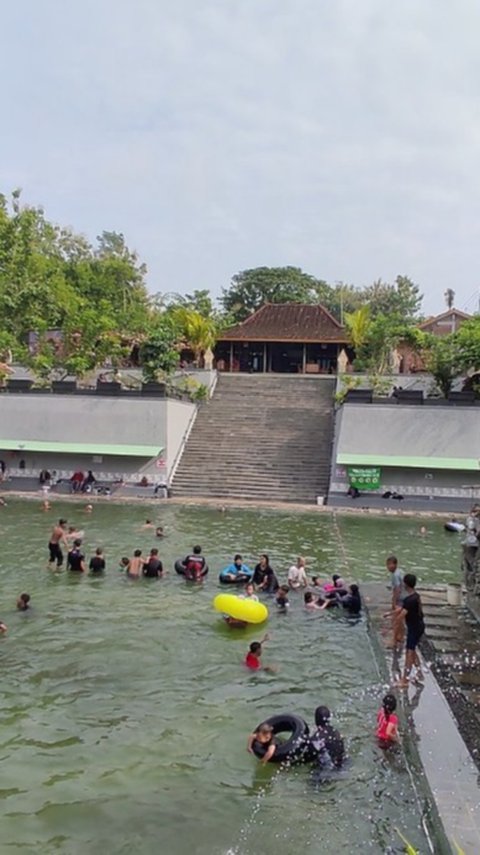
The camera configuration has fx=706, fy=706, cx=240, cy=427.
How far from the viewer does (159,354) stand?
3453 centimetres

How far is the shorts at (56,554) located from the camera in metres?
17.5

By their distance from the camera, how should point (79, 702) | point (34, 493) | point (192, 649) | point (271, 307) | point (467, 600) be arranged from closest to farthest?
point (79, 702) → point (192, 649) → point (467, 600) → point (34, 493) → point (271, 307)

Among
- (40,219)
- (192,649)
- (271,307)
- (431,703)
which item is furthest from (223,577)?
(40,219)

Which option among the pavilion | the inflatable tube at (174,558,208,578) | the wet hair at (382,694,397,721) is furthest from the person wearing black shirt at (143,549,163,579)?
the pavilion

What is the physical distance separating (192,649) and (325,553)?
27.8 feet

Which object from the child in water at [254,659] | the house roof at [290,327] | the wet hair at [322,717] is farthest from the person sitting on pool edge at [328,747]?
the house roof at [290,327]

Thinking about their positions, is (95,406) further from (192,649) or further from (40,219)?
(40,219)

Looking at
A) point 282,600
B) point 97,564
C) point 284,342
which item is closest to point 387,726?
point 282,600

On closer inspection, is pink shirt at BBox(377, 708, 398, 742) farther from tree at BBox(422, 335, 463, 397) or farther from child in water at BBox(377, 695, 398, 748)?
tree at BBox(422, 335, 463, 397)

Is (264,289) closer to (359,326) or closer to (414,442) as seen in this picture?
(359,326)

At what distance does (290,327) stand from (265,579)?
3379 centimetres

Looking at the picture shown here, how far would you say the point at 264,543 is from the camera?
21344 millimetres

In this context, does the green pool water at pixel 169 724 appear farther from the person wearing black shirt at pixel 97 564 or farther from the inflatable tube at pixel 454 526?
the inflatable tube at pixel 454 526

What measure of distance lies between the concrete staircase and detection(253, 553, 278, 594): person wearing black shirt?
518 inches
